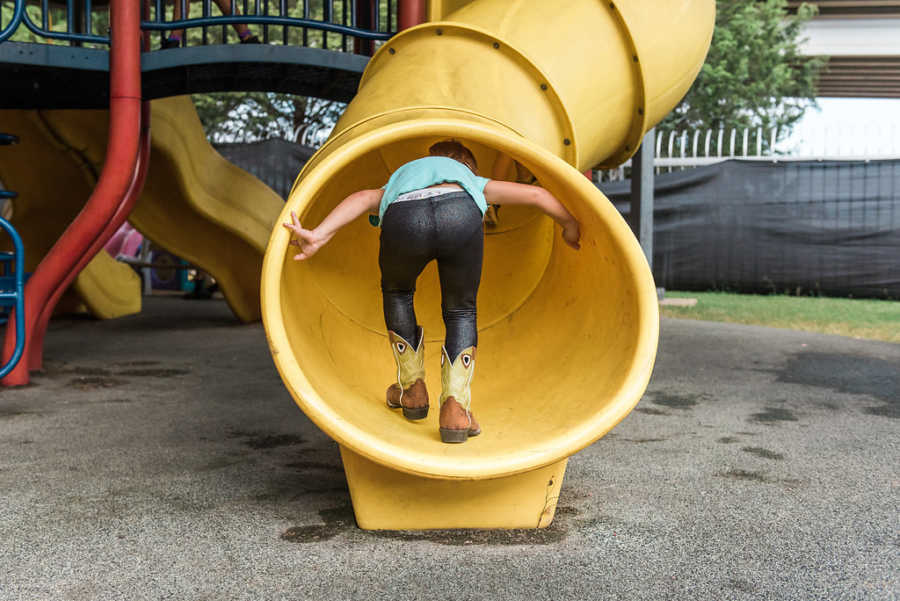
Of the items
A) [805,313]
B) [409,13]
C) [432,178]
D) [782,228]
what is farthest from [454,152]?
[782,228]

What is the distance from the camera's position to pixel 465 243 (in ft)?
7.83

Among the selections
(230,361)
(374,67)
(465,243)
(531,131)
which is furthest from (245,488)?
(230,361)

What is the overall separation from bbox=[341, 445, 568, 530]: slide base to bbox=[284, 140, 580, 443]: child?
0.18m

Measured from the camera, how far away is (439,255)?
7.89ft

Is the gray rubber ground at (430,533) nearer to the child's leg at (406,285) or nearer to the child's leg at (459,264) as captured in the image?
the child's leg at (406,285)

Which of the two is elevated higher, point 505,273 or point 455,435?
point 505,273

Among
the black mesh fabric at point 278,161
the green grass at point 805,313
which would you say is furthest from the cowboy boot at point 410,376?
the black mesh fabric at point 278,161

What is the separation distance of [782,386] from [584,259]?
2.15 metres

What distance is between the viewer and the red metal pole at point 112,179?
13.9 ft

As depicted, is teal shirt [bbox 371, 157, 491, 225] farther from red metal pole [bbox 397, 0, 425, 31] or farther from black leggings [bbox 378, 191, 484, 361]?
red metal pole [bbox 397, 0, 425, 31]

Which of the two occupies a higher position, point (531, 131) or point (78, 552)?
point (531, 131)

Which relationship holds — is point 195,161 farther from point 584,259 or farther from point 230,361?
point 584,259

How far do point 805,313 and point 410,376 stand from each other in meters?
6.74

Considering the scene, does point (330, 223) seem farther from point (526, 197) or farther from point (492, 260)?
point (492, 260)
